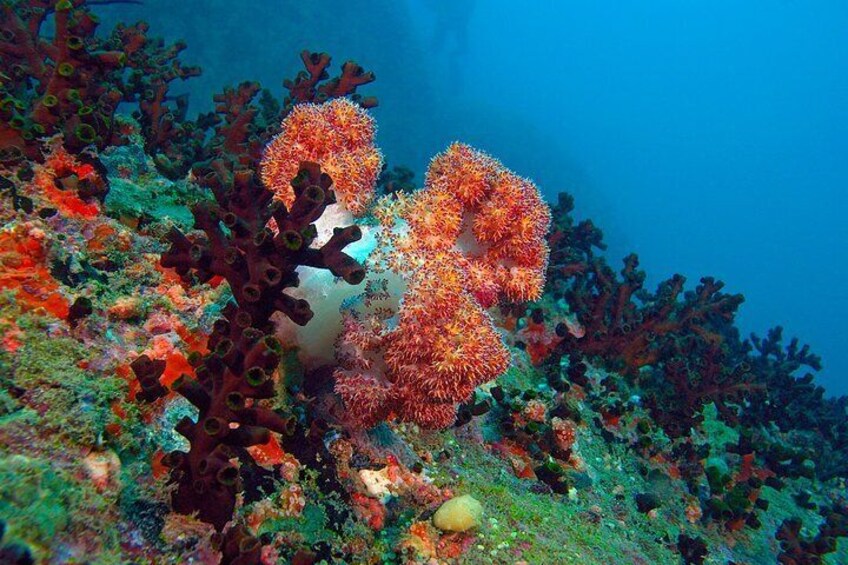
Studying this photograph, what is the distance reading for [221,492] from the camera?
2062 millimetres

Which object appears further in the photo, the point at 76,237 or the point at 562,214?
the point at 562,214

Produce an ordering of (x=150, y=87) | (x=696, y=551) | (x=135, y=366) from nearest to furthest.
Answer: (x=135, y=366) < (x=696, y=551) < (x=150, y=87)

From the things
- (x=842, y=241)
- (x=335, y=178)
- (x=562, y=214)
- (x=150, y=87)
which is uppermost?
(x=842, y=241)

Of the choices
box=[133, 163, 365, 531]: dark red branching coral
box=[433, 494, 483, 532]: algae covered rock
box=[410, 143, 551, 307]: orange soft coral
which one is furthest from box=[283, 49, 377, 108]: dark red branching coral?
box=[433, 494, 483, 532]: algae covered rock

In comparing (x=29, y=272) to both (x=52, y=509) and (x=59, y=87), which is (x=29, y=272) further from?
(x=52, y=509)

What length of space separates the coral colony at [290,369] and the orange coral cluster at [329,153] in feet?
0.05

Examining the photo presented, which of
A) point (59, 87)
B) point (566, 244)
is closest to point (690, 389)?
point (566, 244)

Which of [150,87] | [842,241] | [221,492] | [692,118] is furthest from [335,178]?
[692,118]

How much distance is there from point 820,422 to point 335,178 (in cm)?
933

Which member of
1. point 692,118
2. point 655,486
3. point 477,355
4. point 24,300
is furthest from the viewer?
Answer: point 692,118

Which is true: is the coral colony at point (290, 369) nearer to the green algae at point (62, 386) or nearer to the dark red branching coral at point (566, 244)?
the green algae at point (62, 386)

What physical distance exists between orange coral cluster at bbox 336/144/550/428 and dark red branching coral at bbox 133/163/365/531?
461 mm

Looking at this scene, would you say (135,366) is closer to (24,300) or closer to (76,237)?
(24,300)

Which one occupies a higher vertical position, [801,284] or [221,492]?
[801,284]
